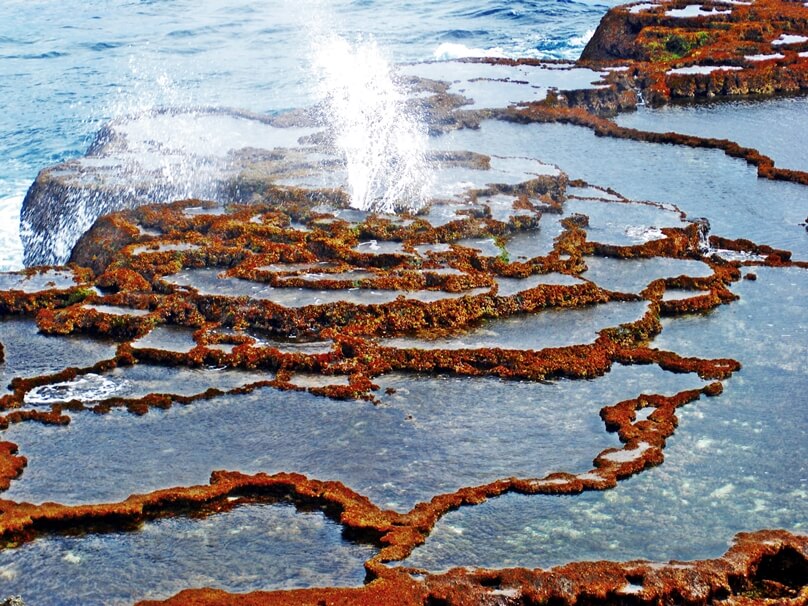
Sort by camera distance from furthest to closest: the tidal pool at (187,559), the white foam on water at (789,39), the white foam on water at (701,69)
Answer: the white foam on water at (789,39) → the white foam on water at (701,69) → the tidal pool at (187,559)

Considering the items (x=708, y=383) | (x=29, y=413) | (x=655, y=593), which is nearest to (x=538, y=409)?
(x=708, y=383)

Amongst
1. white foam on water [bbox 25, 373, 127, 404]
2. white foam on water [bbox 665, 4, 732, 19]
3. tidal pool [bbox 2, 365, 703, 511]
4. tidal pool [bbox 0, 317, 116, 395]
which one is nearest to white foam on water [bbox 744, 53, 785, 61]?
white foam on water [bbox 665, 4, 732, 19]

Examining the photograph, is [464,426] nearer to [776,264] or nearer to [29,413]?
[29,413]

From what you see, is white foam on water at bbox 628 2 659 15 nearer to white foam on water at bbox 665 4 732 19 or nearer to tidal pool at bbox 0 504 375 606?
white foam on water at bbox 665 4 732 19

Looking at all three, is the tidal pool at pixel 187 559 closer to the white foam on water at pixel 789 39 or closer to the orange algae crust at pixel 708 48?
the orange algae crust at pixel 708 48

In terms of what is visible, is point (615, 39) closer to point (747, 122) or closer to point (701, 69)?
point (701, 69)

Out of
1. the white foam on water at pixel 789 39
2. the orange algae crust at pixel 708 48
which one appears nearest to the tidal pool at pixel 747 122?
the orange algae crust at pixel 708 48

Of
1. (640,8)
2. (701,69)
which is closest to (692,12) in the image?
(640,8)
